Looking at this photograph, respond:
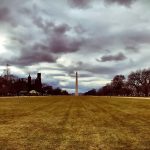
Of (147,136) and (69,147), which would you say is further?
(147,136)

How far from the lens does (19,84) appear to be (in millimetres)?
198375

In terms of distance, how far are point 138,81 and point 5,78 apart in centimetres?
6666

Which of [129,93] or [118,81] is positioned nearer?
[129,93]

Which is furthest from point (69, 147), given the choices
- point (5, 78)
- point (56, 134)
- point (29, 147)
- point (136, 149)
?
point (5, 78)

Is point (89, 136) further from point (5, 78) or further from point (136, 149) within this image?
point (5, 78)

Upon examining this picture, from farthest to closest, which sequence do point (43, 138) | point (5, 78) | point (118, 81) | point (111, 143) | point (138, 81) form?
1. point (118, 81)
2. point (5, 78)
3. point (138, 81)
4. point (43, 138)
5. point (111, 143)

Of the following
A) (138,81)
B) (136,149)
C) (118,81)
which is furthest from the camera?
(118,81)

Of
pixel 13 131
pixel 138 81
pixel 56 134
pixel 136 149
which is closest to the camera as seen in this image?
pixel 136 149

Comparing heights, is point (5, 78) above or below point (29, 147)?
above

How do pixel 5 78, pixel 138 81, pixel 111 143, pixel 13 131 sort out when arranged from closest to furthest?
pixel 111 143, pixel 13 131, pixel 138 81, pixel 5 78

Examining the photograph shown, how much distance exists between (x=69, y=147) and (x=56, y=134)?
362 cm

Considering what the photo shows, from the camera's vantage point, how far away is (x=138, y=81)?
152500mm

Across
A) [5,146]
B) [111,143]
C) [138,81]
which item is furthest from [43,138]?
[138,81]

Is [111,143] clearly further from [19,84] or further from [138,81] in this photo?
[19,84]
